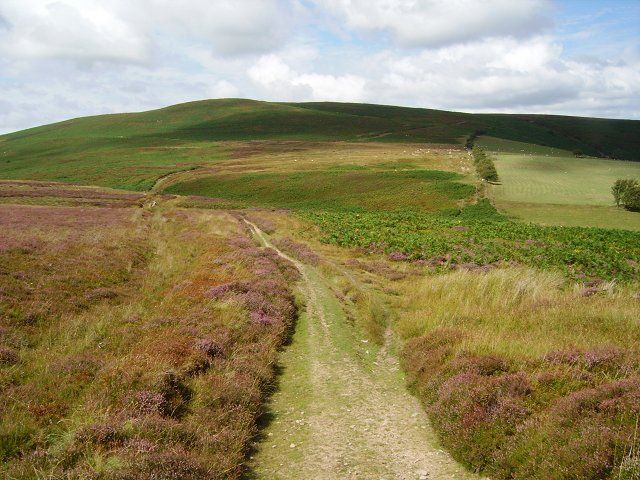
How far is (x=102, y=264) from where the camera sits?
24.1 m

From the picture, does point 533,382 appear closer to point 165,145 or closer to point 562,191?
point 562,191

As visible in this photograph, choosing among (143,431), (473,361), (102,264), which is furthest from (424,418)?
(102,264)

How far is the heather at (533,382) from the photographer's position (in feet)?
24.3

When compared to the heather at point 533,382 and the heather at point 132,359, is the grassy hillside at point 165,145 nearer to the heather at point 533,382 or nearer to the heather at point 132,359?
the heather at point 132,359

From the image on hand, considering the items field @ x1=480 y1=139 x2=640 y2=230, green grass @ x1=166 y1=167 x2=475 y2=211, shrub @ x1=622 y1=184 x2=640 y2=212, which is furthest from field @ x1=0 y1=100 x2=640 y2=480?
green grass @ x1=166 y1=167 x2=475 y2=211

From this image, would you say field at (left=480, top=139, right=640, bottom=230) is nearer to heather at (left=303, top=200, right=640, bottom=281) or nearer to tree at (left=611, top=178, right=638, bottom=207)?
tree at (left=611, top=178, right=638, bottom=207)

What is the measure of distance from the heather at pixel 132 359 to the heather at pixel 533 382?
184 inches

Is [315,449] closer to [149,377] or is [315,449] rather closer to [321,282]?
[149,377]

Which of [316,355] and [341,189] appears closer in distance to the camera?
[316,355]

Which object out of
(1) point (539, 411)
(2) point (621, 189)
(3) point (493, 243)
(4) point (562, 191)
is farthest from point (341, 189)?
(1) point (539, 411)

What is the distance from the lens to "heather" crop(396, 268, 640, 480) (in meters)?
7.42

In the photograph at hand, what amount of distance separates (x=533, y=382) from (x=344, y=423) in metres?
4.44

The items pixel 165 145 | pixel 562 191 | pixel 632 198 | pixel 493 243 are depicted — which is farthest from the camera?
pixel 165 145

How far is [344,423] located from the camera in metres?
10.5
